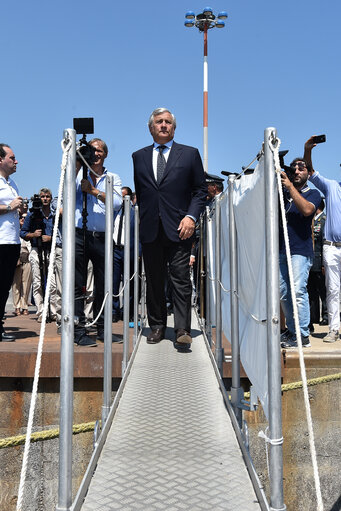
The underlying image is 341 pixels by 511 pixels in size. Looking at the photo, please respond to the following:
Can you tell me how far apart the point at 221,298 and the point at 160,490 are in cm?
229

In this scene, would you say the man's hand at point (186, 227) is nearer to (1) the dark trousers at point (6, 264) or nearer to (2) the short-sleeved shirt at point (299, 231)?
(2) the short-sleeved shirt at point (299, 231)

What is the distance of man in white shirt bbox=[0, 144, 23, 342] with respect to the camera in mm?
5277

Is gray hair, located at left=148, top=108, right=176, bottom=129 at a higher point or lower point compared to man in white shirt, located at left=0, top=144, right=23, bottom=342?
higher

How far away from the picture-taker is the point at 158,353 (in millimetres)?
5301

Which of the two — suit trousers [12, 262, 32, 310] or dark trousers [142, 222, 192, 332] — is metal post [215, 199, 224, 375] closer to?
dark trousers [142, 222, 192, 332]

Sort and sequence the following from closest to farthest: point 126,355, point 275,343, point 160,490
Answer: point 275,343 < point 160,490 < point 126,355

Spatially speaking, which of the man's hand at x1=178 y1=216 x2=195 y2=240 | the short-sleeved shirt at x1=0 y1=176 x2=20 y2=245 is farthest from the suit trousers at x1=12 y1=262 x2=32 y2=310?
the man's hand at x1=178 y1=216 x2=195 y2=240

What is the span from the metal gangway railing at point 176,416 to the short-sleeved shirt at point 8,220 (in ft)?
3.84

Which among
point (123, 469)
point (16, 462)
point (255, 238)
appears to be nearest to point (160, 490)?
point (123, 469)

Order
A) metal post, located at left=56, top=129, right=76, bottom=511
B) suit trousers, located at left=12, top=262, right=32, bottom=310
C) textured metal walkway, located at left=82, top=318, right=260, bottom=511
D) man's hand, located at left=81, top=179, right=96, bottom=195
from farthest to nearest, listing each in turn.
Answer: suit trousers, located at left=12, top=262, right=32, bottom=310 < man's hand, located at left=81, top=179, right=96, bottom=195 < textured metal walkway, located at left=82, top=318, right=260, bottom=511 < metal post, located at left=56, top=129, right=76, bottom=511

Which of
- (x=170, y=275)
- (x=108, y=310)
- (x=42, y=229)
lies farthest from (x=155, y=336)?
(x=42, y=229)

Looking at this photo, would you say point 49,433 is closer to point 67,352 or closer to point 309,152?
point 67,352

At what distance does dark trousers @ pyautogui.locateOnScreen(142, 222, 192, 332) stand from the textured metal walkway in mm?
774

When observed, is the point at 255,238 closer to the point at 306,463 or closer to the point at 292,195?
the point at 292,195
